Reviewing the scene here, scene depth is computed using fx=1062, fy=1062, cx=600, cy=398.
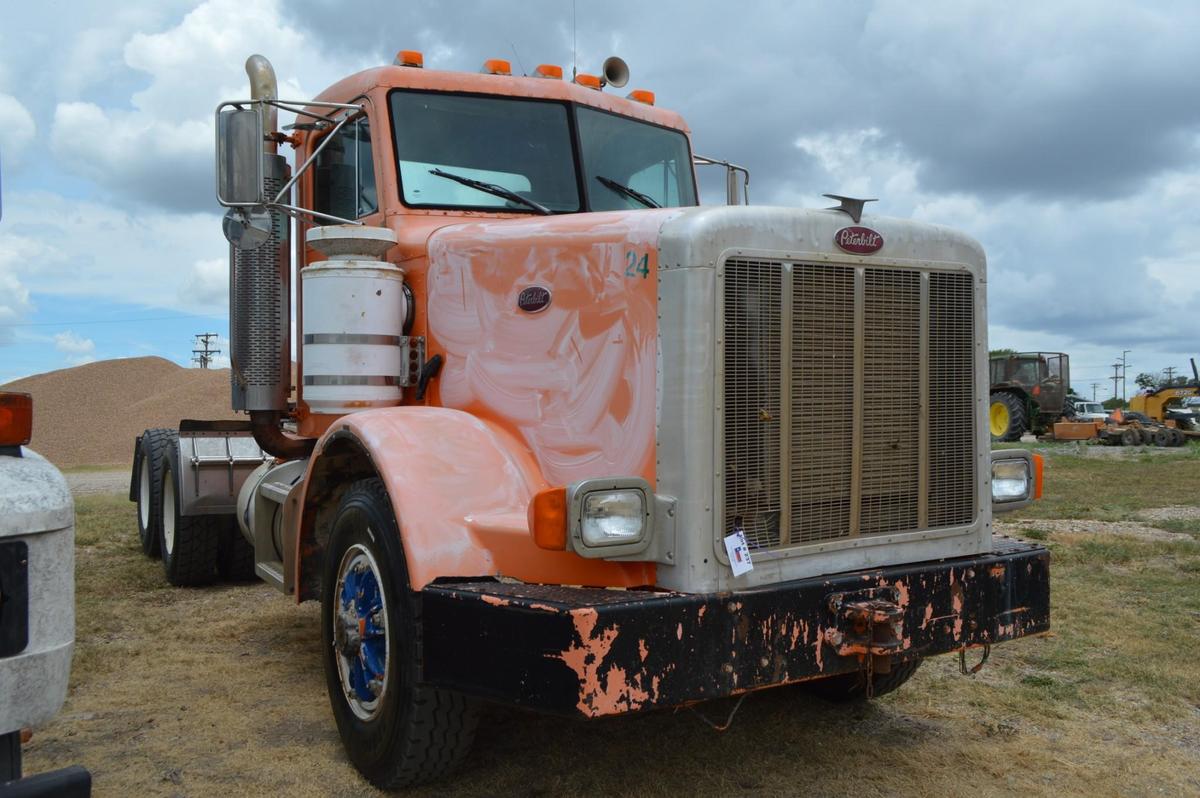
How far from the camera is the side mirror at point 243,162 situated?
4340 mm

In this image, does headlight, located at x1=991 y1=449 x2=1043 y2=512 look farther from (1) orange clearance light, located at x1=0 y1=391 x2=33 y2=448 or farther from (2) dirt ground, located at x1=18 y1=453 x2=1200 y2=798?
(1) orange clearance light, located at x1=0 y1=391 x2=33 y2=448

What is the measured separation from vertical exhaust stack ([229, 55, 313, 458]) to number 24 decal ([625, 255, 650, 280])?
2.77 meters

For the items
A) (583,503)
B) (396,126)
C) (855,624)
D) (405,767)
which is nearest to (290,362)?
(396,126)

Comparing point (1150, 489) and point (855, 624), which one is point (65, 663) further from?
point (1150, 489)

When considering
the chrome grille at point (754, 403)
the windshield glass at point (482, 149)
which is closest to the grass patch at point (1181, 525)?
the windshield glass at point (482, 149)

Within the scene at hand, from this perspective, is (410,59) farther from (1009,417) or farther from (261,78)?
(1009,417)

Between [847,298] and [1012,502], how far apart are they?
1.22 meters

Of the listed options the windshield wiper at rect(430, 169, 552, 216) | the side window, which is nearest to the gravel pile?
the side window

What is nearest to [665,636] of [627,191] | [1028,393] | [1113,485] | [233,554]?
[627,191]

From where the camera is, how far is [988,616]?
373 cm

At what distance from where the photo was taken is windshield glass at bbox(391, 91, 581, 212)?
4762 millimetres

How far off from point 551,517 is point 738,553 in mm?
599

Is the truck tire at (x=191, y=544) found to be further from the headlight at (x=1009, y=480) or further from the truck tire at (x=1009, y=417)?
the truck tire at (x=1009, y=417)

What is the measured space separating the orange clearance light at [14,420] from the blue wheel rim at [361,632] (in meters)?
1.45
